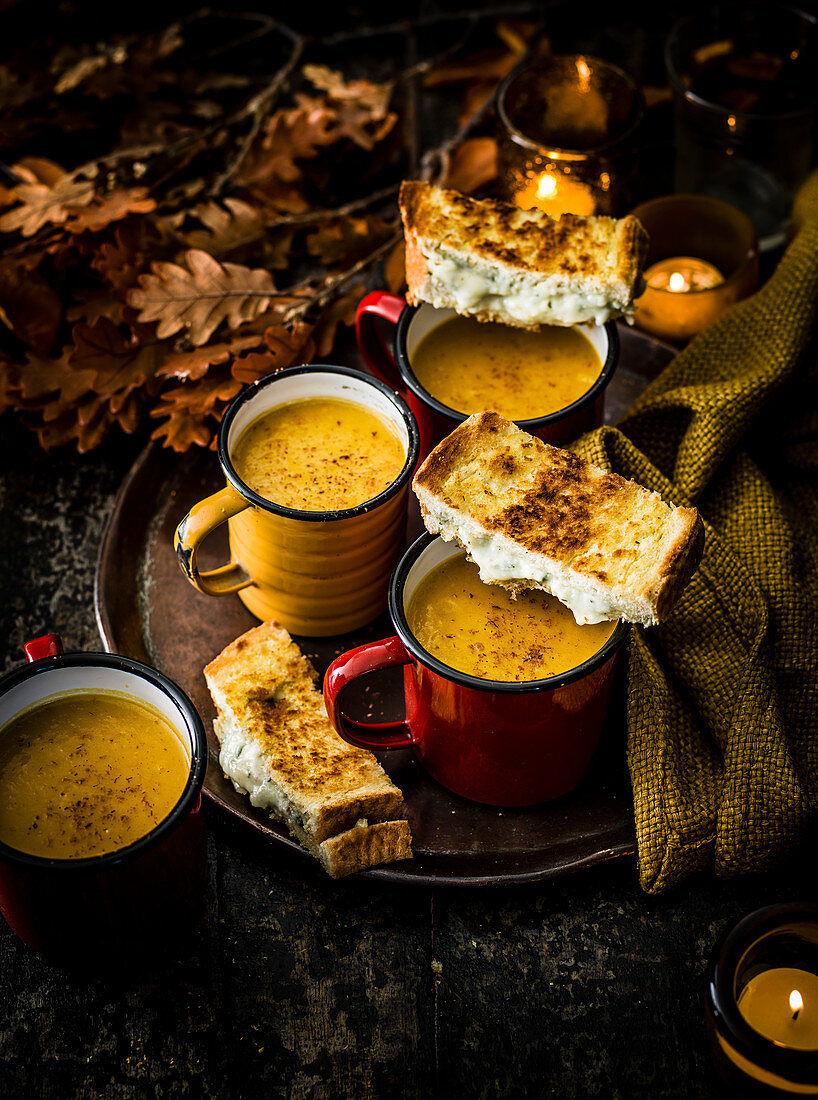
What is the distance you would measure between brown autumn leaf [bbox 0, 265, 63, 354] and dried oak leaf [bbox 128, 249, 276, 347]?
0.20 metres

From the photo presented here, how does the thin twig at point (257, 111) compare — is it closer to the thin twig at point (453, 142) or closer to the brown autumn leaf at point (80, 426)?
the thin twig at point (453, 142)

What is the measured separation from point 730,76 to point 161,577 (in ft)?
5.39

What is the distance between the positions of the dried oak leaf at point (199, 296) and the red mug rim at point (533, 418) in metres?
0.32

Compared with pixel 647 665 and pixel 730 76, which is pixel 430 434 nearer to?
pixel 647 665

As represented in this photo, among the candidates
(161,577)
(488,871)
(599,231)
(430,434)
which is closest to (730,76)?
(599,231)

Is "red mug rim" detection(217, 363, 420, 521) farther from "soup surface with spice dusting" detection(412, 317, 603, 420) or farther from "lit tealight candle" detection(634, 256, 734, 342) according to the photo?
"lit tealight candle" detection(634, 256, 734, 342)

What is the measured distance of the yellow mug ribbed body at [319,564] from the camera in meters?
1.71

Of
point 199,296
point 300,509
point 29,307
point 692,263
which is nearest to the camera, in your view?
point 300,509

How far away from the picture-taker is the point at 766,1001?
5.02 ft

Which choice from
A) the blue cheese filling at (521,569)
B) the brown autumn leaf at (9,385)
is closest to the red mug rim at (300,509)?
the blue cheese filling at (521,569)

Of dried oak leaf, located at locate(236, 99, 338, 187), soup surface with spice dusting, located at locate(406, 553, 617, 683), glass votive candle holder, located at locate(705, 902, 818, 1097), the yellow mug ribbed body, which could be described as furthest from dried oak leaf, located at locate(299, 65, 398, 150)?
glass votive candle holder, located at locate(705, 902, 818, 1097)

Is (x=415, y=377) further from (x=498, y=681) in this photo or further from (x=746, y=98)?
(x=746, y=98)

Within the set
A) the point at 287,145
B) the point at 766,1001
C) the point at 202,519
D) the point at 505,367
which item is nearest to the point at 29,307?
the point at 287,145

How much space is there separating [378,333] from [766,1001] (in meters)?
1.22
